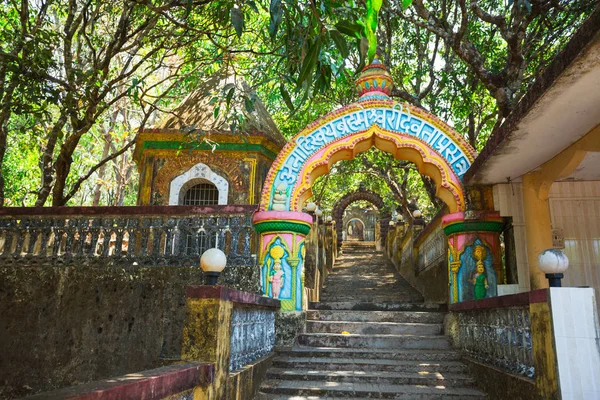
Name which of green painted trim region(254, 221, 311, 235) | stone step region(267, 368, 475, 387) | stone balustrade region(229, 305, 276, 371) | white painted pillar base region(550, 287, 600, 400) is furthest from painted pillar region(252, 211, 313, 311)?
white painted pillar base region(550, 287, 600, 400)

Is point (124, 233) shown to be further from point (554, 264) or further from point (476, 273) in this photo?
point (554, 264)

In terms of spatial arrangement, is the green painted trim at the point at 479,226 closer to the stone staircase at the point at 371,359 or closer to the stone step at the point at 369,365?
the stone staircase at the point at 371,359

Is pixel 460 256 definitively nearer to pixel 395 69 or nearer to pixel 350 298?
pixel 350 298

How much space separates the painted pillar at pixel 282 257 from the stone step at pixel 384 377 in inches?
51.2

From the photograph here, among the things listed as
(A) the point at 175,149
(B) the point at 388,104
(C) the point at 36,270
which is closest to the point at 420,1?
(B) the point at 388,104

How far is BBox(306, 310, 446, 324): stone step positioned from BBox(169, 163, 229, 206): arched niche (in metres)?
4.70

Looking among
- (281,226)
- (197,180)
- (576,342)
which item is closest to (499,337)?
(576,342)

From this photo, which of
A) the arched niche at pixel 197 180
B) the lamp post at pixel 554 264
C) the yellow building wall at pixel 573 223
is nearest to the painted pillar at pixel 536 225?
the yellow building wall at pixel 573 223

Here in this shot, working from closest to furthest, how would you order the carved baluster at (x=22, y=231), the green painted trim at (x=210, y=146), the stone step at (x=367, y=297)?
1. the carved baluster at (x=22, y=231)
2. the stone step at (x=367, y=297)
3. the green painted trim at (x=210, y=146)

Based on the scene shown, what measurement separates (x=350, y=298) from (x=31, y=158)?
12.3 metres

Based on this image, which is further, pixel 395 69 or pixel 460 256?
pixel 395 69

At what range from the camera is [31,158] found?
15930 mm

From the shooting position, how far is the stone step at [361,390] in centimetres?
519

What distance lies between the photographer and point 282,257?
23.1ft
